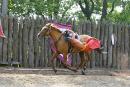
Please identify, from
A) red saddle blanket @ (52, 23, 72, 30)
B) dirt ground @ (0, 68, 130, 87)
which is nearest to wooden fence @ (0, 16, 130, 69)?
red saddle blanket @ (52, 23, 72, 30)

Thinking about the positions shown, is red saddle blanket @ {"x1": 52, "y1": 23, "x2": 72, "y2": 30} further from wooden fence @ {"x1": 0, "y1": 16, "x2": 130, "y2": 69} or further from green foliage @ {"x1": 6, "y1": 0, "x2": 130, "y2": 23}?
green foliage @ {"x1": 6, "y1": 0, "x2": 130, "y2": 23}

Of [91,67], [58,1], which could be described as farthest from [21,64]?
[58,1]

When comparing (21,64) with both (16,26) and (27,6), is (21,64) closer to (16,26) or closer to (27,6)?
(16,26)

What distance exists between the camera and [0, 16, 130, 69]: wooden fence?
14.6 meters

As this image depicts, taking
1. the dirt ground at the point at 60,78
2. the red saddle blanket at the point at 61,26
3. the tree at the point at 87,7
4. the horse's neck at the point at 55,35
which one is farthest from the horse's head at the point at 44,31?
the tree at the point at 87,7

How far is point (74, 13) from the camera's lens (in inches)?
1287

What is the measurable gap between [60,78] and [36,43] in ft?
8.14

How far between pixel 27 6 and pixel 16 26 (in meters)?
11.9

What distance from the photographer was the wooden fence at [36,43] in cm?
1459

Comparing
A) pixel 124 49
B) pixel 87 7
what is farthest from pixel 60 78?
pixel 87 7

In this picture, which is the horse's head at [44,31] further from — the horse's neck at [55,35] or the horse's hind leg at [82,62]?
the horse's hind leg at [82,62]

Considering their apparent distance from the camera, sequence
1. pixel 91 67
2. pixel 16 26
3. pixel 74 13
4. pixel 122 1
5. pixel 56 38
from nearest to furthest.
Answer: pixel 56 38, pixel 16 26, pixel 91 67, pixel 122 1, pixel 74 13

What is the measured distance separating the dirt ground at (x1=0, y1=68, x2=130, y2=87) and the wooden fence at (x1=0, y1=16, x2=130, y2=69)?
3.06 feet

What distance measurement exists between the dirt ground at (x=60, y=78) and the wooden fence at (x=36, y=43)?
36.7 inches
